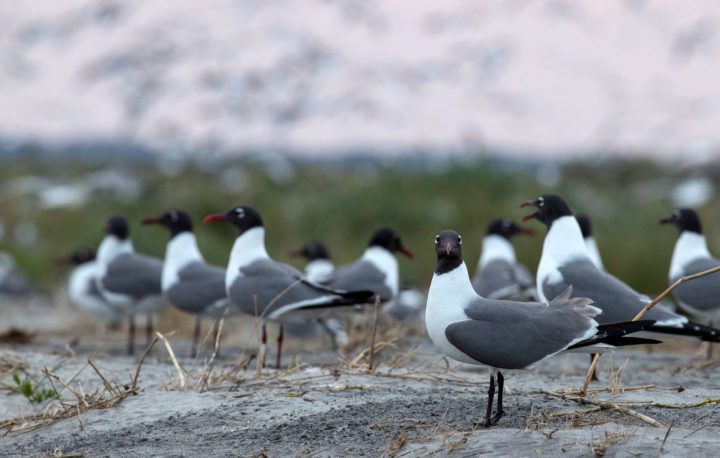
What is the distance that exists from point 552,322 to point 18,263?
42.9 ft

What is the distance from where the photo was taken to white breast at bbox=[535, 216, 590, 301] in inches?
246

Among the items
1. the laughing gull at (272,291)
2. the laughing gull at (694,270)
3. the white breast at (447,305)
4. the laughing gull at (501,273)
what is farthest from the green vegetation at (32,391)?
the laughing gull at (694,270)

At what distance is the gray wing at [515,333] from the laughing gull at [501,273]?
396 cm

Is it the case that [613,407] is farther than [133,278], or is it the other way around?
[133,278]

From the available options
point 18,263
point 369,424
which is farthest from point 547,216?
point 18,263

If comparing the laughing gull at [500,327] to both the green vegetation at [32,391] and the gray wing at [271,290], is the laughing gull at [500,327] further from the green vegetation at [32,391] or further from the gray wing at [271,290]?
the green vegetation at [32,391]

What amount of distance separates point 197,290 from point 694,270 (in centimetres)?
380

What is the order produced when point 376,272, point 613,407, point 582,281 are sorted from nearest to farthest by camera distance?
point 613,407, point 582,281, point 376,272

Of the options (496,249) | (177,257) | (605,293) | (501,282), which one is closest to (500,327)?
(605,293)

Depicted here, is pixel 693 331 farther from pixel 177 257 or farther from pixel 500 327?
pixel 177 257

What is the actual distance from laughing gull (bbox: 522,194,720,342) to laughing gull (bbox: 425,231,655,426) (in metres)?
1.15

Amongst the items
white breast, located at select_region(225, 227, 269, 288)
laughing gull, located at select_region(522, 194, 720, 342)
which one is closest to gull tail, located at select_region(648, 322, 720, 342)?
laughing gull, located at select_region(522, 194, 720, 342)

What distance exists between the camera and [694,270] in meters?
7.74

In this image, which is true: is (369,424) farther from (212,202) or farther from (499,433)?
(212,202)
